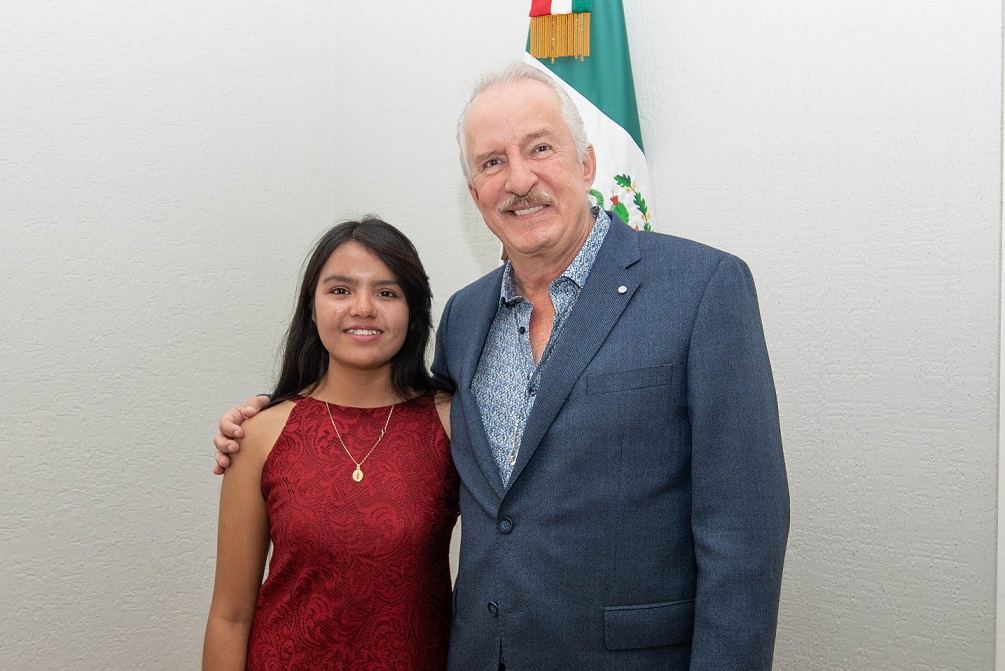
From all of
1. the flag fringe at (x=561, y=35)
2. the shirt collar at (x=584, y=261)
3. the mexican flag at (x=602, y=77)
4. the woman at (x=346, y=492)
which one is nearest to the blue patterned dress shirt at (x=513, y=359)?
the shirt collar at (x=584, y=261)

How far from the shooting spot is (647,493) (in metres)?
1.31

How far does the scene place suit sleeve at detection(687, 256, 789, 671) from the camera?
125cm

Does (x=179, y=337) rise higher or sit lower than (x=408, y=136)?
lower

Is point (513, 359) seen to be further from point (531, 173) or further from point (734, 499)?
point (734, 499)

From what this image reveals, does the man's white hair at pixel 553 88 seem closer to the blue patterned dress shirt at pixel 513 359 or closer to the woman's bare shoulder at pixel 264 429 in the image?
the blue patterned dress shirt at pixel 513 359

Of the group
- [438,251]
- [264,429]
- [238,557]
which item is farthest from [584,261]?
[438,251]

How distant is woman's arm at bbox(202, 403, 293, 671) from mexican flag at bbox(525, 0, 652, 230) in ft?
3.80

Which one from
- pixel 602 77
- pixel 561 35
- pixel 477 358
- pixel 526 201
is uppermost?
pixel 561 35

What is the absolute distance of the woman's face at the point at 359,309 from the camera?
5.51 feet

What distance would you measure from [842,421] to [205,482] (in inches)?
73.2

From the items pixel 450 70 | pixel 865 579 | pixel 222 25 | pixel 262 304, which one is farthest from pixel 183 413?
pixel 865 579

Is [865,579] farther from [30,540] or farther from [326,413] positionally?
[30,540]

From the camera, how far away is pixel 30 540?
2197 mm

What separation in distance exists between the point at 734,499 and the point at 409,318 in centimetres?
80
